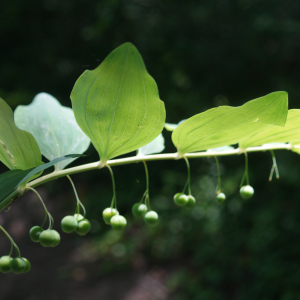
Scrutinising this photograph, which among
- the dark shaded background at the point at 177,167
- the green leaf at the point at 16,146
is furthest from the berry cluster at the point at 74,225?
the dark shaded background at the point at 177,167

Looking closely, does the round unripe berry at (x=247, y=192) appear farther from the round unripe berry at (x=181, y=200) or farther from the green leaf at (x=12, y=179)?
the green leaf at (x=12, y=179)

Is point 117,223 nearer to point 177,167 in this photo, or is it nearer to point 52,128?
point 52,128

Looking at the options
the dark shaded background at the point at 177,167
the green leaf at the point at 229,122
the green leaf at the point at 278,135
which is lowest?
the dark shaded background at the point at 177,167

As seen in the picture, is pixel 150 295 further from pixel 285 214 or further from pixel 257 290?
pixel 285 214

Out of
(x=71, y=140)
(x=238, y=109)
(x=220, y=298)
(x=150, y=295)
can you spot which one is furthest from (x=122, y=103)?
(x=150, y=295)

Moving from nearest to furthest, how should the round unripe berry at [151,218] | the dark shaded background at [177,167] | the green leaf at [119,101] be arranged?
1. the green leaf at [119,101]
2. the round unripe berry at [151,218]
3. the dark shaded background at [177,167]

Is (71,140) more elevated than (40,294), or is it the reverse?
(71,140)

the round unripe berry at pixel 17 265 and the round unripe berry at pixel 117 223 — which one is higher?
the round unripe berry at pixel 117 223
